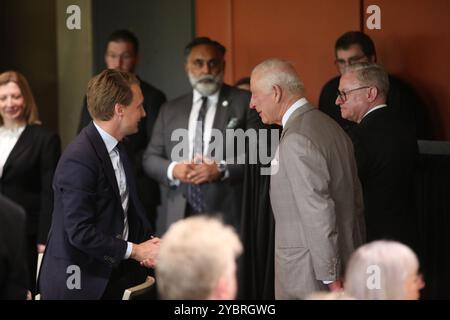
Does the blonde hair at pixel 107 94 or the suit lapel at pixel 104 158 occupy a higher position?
the blonde hair at pixel 107 94

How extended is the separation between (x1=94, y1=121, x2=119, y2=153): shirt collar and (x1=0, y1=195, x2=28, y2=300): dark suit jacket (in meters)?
0.99

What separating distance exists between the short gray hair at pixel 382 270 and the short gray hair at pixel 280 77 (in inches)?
53.2

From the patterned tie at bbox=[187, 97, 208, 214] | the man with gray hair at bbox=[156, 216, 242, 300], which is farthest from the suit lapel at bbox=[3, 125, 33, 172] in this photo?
the man with gray hair at bbox=[156, 216, 242, 300]

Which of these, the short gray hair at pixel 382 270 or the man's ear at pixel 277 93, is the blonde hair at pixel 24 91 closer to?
the man's ear at pixel 277 93

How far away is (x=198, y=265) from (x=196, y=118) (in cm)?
304

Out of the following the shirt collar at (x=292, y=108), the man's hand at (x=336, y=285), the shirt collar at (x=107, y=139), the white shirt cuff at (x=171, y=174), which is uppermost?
the shirt collar at (x=292, y=108)

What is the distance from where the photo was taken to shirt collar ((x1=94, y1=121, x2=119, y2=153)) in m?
3.87

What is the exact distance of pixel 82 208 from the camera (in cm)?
366

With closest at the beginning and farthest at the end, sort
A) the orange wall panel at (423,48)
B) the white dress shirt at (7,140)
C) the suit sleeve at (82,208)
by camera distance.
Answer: the suit sleeve at (82,208) < the white dress shirt at (7,140) < the orange wall panel at (423,48)

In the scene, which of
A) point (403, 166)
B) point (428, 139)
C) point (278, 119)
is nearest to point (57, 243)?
point (278, 119)

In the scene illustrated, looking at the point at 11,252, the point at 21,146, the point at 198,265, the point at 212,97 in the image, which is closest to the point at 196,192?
the point at 212,97

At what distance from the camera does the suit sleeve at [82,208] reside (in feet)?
12.0

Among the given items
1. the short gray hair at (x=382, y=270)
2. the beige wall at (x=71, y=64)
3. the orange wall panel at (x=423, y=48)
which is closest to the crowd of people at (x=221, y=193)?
the short gray hair at (x=382, y=270)

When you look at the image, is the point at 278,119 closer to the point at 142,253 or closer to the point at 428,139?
the point at 142,253
